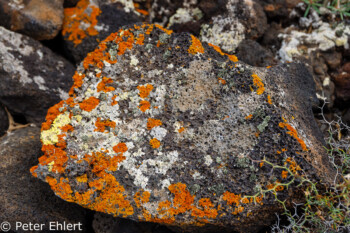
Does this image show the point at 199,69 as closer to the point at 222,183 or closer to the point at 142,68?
the point at 142,68

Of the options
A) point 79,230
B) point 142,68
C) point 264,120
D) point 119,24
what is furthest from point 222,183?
point 119,24

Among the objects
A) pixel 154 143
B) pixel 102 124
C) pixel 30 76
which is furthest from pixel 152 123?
pixel 30 76

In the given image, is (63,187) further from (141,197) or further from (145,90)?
(145,90)

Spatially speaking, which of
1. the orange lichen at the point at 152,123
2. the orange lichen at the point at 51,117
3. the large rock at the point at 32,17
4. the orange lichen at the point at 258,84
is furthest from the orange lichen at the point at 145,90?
the large rock at the point at 32,17

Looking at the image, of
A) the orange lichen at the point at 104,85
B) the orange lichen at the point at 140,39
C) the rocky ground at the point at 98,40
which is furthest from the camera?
the rocky ground at the point at 98,40

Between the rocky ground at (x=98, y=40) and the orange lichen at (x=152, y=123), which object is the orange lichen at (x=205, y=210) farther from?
the rocky ground at (x=98, y=40)

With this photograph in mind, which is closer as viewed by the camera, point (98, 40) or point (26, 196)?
point (26, 196)
